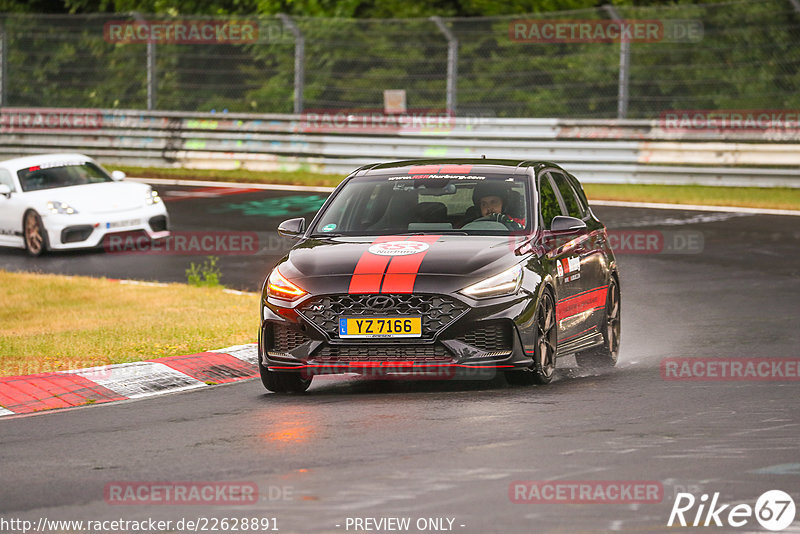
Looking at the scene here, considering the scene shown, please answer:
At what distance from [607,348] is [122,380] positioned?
3643 mm

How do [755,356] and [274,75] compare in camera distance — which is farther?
[274,75]

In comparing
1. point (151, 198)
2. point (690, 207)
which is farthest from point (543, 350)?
point (690, 207)

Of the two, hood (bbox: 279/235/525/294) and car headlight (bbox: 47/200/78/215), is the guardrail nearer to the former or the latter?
car headlight (bbox: 47/200/78/215)

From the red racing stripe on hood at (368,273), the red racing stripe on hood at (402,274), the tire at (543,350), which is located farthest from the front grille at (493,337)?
the red racing stripe on hood at (368,273)

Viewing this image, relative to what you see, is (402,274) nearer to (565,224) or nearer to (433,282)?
(433,282)

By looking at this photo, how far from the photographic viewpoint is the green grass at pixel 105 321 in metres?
11.8

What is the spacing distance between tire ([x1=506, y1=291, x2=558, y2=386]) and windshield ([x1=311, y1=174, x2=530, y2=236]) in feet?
2.44

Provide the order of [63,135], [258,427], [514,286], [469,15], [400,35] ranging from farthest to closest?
[469,15], [63,135], [400,35], [514,286], [258,427]

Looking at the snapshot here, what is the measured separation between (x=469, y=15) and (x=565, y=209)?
73.9 ft

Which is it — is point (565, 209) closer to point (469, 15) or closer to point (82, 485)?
point (82, 485)

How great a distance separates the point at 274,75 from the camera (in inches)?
1199

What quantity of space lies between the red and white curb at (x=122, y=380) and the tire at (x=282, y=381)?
30.2 inches

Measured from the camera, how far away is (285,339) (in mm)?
9914

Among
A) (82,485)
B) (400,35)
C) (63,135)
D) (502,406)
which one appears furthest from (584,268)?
(63,135)
